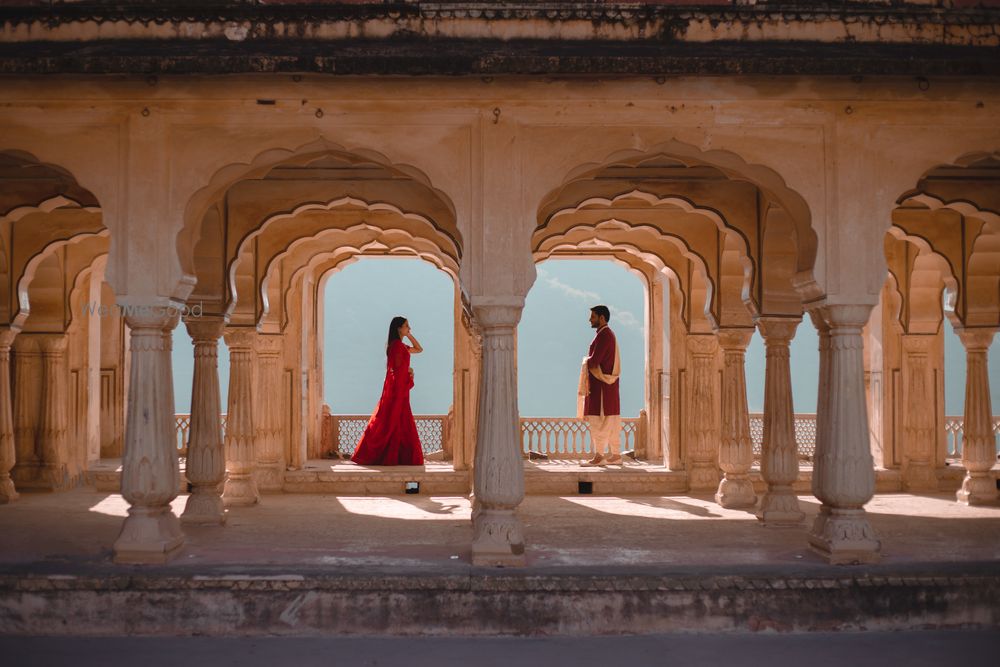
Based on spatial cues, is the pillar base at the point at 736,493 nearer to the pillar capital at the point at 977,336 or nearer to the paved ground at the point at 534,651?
the pillar capital at the point at 977,336

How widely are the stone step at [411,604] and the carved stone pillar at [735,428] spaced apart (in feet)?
15.0

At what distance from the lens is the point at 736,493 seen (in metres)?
11.6

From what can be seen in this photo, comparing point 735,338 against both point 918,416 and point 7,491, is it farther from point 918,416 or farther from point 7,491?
point 7,491

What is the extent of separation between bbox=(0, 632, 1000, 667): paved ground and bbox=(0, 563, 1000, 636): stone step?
0.41 ft

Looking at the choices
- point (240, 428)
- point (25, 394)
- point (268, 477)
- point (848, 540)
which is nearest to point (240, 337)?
point (240, 428)

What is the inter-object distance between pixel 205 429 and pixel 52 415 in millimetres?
4552

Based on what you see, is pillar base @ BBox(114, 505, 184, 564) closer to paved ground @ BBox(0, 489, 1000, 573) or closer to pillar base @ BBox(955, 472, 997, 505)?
paved ground @ BBox(0, 489, 1000, 573)

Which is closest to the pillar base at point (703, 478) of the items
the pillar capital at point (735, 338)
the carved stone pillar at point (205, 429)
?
the pillar capital at point (735, 338)

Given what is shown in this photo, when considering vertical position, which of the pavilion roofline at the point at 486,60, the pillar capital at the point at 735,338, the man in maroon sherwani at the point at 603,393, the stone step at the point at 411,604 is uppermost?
the pavilion roofline at the point at 486,60

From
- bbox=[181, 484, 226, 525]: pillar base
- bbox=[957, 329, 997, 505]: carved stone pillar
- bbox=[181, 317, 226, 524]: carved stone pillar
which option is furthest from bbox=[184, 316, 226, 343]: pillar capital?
bbox=[957, 329, 997, 505]: carved stone pillar

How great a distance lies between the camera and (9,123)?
7.52 metres

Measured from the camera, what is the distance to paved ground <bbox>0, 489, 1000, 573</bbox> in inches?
300

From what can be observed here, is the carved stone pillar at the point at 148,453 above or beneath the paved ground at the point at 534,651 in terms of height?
above

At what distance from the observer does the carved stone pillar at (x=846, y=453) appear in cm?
751
